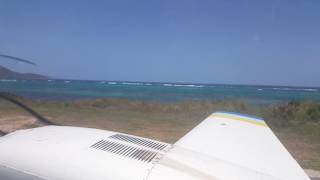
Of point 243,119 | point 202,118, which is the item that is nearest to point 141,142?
point 243,119

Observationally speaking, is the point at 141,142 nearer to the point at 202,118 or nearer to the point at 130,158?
the point at 130,158

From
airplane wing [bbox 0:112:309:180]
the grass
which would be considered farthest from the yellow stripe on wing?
the grass

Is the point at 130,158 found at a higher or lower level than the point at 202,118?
higher

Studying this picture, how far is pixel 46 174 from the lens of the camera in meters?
2.44

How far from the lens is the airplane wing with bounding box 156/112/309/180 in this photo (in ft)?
9.21

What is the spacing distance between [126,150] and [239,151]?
3.70ft

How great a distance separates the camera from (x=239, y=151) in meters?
3.41

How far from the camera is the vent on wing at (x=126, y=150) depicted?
108 inches

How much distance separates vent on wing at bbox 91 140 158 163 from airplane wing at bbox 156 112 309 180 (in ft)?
0.63

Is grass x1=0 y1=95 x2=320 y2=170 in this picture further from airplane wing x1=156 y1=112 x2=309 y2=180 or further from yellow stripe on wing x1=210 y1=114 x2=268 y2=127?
airplane wing x1=156 y1=112 x2=309 y2=180

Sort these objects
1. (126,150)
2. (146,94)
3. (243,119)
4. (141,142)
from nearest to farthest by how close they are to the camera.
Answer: (126,150)
(141,142)
(243,119)
(146,94)

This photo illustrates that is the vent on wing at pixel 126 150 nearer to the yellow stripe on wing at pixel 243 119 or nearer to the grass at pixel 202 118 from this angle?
the yellow stripe on wing at pixel 243 119

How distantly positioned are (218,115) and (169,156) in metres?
2.26

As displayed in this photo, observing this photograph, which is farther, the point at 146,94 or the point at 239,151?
the point at 146,94
